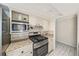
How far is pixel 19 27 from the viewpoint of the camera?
4.51 ft

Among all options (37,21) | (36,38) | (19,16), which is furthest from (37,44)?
(19,16)

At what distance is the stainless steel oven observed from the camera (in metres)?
1.33

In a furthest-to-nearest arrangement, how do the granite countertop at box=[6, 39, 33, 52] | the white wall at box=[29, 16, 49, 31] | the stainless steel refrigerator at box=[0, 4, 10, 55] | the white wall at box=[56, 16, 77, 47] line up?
the white wall at box=[56, 16, 77, 47], the white wall at box=[29, 16, 49, 31], the granite countertop at box=[6, 39, 33, 52], the stainless steel refrigerator at box=[0, 4, 10, 55]

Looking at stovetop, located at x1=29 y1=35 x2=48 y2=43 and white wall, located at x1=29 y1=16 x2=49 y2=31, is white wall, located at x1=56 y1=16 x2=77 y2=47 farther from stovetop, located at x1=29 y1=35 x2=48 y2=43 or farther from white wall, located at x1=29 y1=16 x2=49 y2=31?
stovetop, located at x1=29 y1=35 x2=48 y2=43

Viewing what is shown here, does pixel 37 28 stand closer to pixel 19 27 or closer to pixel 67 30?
pixel 19 27

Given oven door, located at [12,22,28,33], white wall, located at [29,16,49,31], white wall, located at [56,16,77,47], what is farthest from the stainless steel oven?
white wall, located at [56,16,77,47]

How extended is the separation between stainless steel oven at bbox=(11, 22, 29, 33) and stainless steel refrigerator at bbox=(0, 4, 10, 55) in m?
0.10

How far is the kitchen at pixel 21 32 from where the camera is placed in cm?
119

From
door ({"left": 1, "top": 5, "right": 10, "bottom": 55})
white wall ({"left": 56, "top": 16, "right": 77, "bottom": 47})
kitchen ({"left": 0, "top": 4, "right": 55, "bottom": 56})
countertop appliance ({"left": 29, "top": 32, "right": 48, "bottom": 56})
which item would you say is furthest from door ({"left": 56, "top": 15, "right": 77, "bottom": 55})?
door ({"left": 1, "top": 5, "right": 10, "bottom": 55})

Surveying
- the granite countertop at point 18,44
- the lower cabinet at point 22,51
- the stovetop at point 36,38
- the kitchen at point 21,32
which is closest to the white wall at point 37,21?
the kitchen at point 21,32

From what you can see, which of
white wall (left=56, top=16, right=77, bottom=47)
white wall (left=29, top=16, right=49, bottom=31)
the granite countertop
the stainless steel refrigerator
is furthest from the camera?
white wall (left=56, top=16, right=77, bottom=47)

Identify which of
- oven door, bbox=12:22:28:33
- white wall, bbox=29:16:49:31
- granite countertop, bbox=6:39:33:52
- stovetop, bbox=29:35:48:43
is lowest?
granite countertop, bbox=6:39:33:52

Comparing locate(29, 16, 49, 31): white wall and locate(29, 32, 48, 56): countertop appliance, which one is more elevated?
locate(29, 16, 49, 31): white wall

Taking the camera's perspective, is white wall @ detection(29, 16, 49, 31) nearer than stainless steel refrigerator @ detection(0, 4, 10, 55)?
A: No
